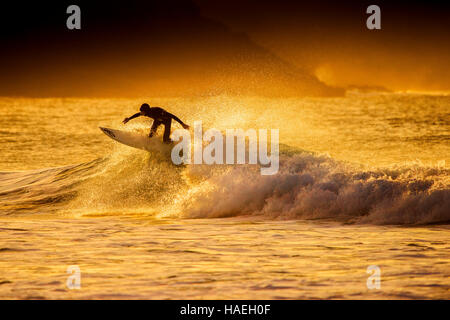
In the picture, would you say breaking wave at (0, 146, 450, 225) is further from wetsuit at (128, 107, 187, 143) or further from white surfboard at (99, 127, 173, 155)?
wetsuit at (128, 107, 187, 143)

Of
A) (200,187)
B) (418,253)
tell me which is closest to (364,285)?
(418,253)

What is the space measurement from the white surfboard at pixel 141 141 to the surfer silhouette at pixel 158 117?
0.73 feet

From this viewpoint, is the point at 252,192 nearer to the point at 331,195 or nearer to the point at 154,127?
the point at 331,195

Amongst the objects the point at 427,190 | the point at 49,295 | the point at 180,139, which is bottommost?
the point at 49,295

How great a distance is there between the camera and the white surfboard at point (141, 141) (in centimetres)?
1964

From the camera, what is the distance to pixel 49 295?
816 cm

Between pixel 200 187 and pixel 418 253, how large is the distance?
7.12 meters

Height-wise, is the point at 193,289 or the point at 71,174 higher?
the point at 71,174

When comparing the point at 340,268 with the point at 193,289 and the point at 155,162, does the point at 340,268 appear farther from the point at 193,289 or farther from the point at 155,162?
the point at 155,162

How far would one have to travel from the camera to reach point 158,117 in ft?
59.3

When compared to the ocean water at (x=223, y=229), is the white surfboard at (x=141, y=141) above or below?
above

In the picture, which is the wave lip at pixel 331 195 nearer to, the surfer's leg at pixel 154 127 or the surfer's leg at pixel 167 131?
the surfer's leg at pixel 167 131

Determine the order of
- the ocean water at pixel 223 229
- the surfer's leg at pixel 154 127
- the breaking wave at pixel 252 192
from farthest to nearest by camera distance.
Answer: the surfer's leg at pixel 154 127
the breaking wave at pixel 252 192
the ocean water at pixel 223 229

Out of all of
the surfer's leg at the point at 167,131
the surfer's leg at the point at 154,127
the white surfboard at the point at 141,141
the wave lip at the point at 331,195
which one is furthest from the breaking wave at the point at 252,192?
the surfer's leg at the point at 154,127
